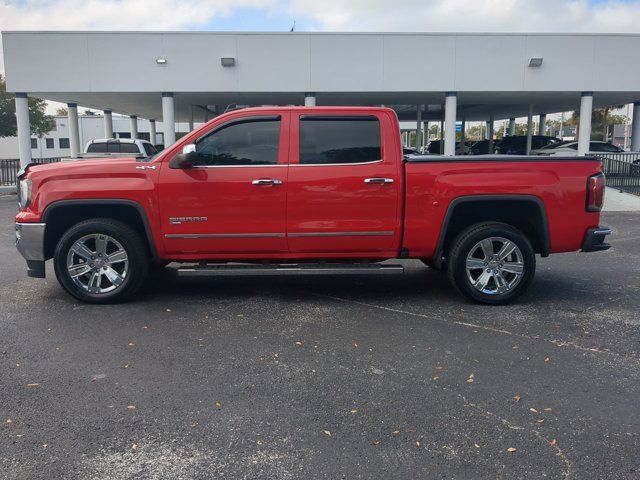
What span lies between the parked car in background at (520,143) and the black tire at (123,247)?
78.7 feet

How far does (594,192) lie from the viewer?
597cm

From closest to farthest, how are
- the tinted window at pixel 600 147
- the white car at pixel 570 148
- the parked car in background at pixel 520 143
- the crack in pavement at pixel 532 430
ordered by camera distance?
the crack in pavement at pixel 532 430, the white car at pixel 570 148, the tinted window at pixel 600 147, the parked car in background at pixel 520 143

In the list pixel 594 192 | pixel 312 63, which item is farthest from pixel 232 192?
pixel 312 63

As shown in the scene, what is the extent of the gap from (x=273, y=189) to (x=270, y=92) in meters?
14.5

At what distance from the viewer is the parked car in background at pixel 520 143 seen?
27422mm

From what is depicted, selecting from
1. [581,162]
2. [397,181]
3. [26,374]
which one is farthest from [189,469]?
[581,162]

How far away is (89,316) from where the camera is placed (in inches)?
226

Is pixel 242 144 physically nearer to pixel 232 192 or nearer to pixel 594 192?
pixel 232 192

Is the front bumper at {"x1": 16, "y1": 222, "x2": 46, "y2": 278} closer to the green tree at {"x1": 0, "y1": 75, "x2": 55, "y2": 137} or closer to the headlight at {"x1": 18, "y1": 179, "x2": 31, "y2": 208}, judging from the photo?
the headlight at {"x1": 18, "y1": 179, "x2": 31, "y2": 208}

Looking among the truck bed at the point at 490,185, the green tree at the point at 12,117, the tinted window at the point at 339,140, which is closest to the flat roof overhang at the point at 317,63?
the tinted window at the point at 339,140

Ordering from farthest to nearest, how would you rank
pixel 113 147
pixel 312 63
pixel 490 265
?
pixel 312 63, pixel 113 147, pixel 490 265

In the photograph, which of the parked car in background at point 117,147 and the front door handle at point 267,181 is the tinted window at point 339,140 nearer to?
the front door handle at point 267,181

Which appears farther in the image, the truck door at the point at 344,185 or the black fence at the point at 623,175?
the black fence at the point at 623,175

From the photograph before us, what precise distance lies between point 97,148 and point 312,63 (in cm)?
741
